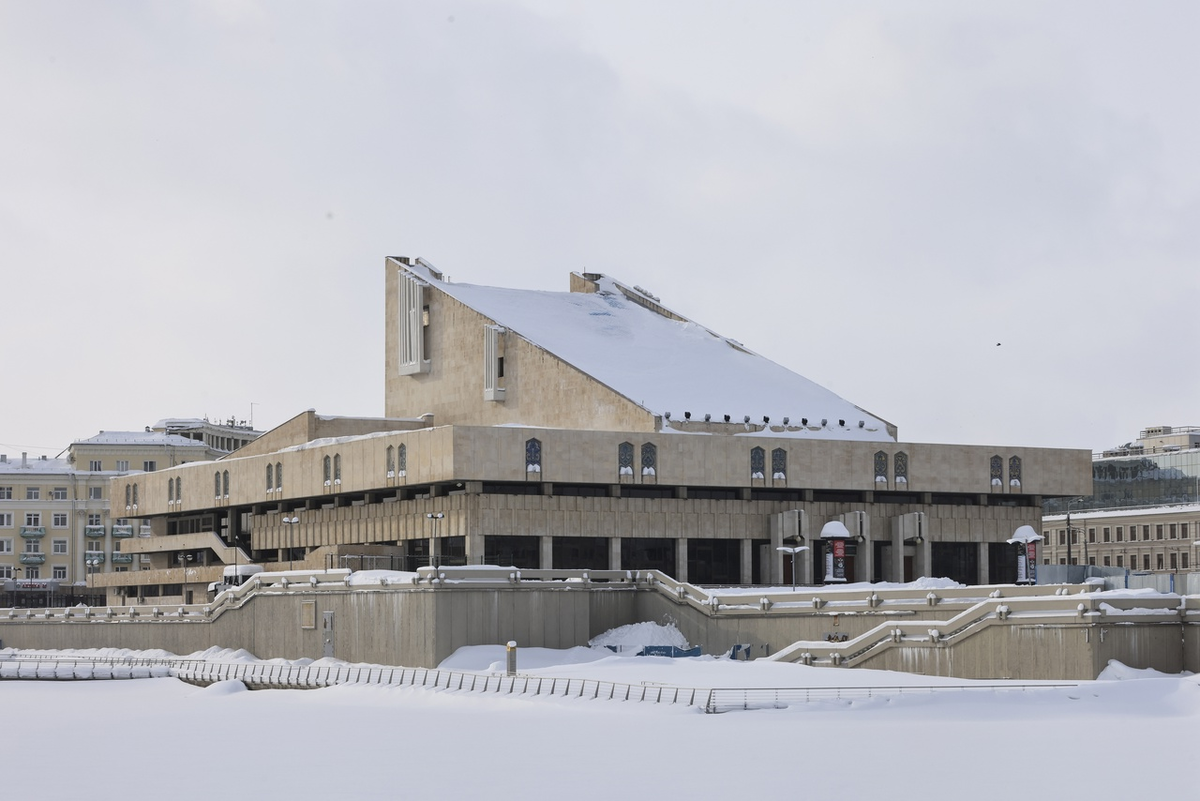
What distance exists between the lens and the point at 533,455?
92000 mm

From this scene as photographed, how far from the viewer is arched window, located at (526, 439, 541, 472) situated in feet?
302

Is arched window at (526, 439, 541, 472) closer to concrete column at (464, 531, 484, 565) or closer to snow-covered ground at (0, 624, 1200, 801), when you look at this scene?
concrete column at (464, 531, 484, 565)

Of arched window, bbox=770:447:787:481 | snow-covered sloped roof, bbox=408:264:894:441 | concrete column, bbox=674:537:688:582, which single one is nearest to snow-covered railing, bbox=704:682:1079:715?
concrete column, bbox=674:537:688:582

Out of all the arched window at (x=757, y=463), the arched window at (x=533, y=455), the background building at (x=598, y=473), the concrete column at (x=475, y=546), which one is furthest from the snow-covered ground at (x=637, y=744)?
the arched window at (x=757, y=463)

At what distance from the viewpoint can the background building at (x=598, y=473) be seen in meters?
92.8

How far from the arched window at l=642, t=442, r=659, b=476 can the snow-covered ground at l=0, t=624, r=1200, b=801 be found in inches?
1160

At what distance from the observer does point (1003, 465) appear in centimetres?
10081

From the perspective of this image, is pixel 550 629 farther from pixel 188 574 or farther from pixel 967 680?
pixel 188 574

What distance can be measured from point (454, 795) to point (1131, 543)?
333 feet

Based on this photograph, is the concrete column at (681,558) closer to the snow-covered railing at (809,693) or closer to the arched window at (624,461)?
the arched window at (624,461)

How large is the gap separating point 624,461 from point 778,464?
8441 millimetres

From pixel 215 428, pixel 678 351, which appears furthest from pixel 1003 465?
pixel 215 428

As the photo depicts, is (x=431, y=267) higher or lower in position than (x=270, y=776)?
higher

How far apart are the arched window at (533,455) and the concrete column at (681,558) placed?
8408 millimetres
